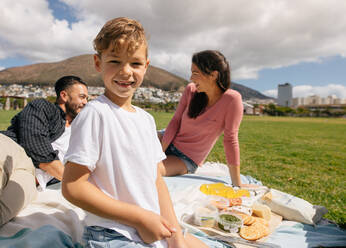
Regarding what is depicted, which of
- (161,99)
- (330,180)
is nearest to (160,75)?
(161,99)

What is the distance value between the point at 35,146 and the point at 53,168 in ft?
1.02

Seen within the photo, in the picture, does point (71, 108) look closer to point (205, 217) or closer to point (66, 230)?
point (66, 230)

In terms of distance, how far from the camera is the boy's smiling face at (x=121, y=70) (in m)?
1.31

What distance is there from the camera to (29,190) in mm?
2172

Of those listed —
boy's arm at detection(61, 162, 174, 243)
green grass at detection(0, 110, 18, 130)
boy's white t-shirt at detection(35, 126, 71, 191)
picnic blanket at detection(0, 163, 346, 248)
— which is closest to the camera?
boy's arm at detection(61, 162, 174, 243)

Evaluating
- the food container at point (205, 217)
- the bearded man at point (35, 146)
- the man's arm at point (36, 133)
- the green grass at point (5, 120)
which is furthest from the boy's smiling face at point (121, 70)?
the green grass at point (5, 120)

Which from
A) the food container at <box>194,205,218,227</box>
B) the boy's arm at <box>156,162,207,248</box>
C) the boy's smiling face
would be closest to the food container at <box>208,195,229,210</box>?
the food container at <box>194,205,218,227</box>

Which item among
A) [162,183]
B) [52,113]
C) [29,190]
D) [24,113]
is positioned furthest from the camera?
[52,113]

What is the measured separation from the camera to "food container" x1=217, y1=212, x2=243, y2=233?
Result: 2.16 m

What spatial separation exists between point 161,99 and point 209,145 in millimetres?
83033

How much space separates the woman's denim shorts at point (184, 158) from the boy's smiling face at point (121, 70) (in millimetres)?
2501

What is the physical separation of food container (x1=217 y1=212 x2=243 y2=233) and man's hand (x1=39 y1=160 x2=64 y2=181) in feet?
5.96

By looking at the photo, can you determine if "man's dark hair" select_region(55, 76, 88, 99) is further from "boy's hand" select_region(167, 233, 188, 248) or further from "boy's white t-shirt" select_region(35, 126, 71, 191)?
"boy's hand" select_region(167, 233, 188, 248)

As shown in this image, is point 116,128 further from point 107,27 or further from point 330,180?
point 330,180
